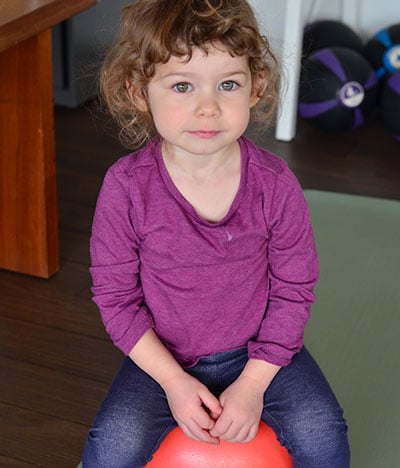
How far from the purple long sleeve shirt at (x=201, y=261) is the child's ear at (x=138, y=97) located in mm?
61

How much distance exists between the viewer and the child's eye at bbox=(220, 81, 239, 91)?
3.94 feet

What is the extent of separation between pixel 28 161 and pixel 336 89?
1.13 metres

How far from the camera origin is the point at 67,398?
178cm

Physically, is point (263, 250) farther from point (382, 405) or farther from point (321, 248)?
point (321, 248)

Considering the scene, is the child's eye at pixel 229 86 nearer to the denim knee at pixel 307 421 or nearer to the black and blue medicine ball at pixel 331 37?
the denim knee at pixel 307 421

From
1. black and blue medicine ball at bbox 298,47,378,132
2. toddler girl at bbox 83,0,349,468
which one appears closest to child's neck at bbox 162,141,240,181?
toddler girl at bbox 83,0,349,468

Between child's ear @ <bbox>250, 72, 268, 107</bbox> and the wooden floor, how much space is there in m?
0.70

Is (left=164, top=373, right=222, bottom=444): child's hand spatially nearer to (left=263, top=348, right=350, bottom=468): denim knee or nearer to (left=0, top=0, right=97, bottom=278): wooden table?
(left=263, top=348, right=350, bottom=468): denim knee

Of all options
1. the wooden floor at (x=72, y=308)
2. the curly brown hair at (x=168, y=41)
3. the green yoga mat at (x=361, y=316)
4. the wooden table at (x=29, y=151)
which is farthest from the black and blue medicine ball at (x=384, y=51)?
the curly brown hair at (x=168, y=41)

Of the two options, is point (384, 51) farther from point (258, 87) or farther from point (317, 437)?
point (317, 437)

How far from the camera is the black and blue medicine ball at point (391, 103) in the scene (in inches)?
114

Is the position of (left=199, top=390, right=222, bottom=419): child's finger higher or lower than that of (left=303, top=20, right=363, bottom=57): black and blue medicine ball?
higher

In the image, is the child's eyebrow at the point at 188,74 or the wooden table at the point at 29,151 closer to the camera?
the child's eyebrow at the point at 188,74

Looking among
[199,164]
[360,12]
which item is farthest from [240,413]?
[360,12]
